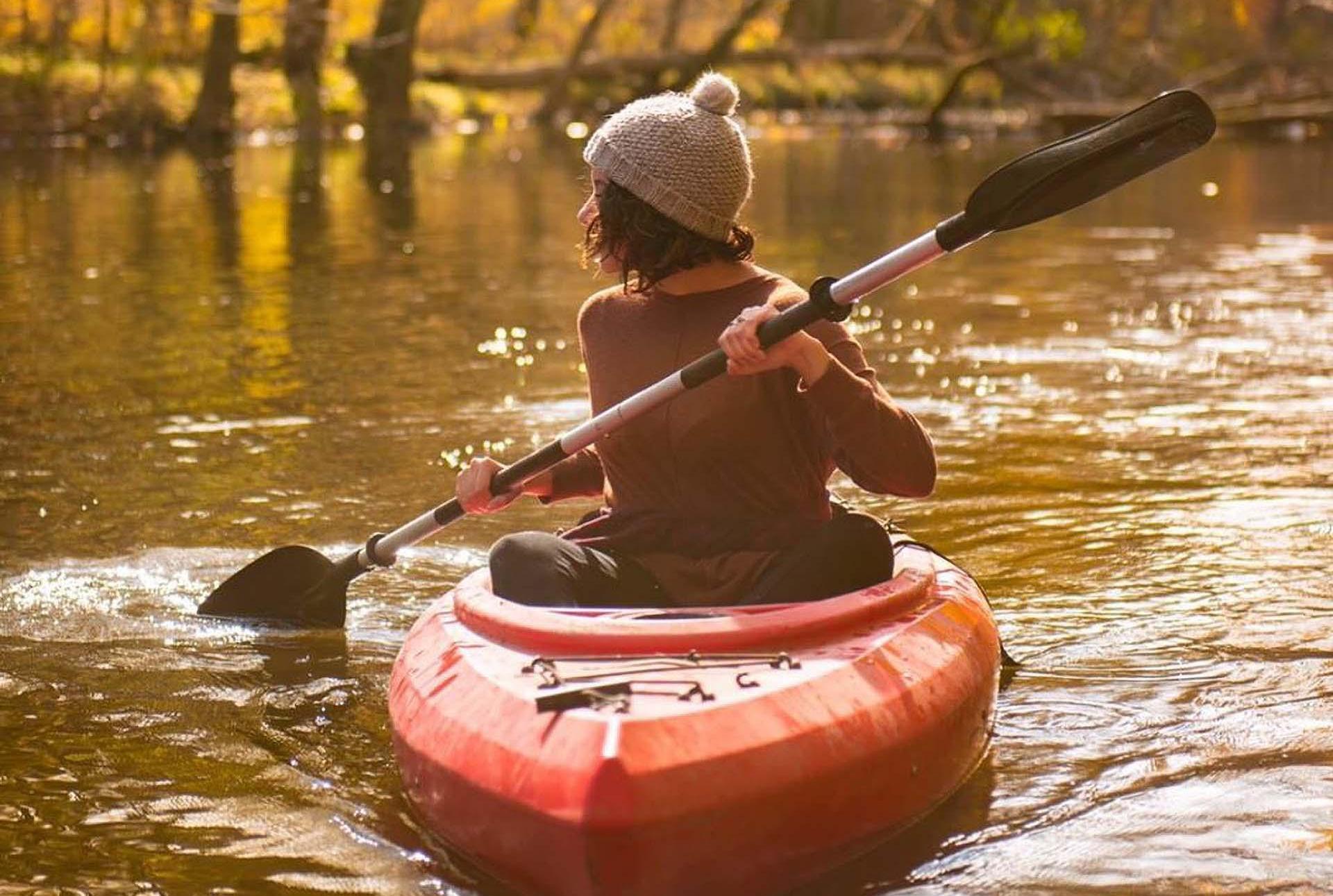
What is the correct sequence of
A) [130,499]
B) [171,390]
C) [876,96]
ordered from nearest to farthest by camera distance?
[130,499] < [171,390] < [876,96]

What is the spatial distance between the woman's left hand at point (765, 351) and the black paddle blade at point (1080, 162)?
532mm

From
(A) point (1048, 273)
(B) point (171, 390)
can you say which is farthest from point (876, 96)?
(B) point (171, 390)

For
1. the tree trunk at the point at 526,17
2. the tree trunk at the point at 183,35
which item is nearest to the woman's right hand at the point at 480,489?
the tree trunk at the point at 183,35

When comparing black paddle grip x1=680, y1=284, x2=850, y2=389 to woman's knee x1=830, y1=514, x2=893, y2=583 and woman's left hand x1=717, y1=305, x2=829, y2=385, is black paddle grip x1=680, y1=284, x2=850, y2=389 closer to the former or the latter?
woman's left hand x1=717, y1=305, x2=829, y2=385

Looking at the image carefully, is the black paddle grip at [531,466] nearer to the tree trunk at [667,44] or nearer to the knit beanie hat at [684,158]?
the knit beanie hat at [684,158]

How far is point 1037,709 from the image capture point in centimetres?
454

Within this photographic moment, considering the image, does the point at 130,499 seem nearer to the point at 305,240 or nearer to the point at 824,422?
the point at 824,422

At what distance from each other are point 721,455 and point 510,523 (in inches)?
108

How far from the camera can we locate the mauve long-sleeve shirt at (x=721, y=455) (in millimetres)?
3850

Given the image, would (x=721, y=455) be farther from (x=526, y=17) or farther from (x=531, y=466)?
(x=526, y=17)

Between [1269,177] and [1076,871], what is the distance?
18.8m

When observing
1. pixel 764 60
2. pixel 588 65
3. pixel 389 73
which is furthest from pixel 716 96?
pixel 764 60

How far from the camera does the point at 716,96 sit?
3861 millimetres

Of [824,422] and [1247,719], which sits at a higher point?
[824,422]
